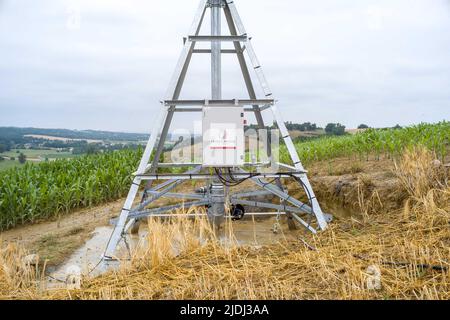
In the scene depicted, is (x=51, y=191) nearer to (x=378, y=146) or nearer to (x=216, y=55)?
(x=216, y=55)

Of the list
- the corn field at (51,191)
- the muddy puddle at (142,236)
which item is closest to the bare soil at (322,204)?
the muddy puddle at (142,236)

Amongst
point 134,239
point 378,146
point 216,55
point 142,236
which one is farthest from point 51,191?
point 378,146

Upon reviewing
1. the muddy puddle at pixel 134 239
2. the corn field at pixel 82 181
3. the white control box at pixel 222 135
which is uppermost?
the white control box at pixel 222 135

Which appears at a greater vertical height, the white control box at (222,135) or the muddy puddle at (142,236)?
the white control box at (222,135)

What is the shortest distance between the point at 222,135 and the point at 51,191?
5.61 m

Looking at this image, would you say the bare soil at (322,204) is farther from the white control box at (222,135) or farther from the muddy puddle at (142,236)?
the white control box at (222,135)

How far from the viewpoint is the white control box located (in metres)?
5.37

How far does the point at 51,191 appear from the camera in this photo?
960cm

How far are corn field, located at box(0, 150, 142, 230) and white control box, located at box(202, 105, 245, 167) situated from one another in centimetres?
540

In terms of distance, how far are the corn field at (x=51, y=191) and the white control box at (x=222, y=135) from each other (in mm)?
5402

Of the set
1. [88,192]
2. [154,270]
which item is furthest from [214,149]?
[88,192]

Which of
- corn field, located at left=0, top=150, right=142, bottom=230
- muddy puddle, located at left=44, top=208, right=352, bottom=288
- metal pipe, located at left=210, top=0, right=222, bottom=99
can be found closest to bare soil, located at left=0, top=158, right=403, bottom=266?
muddy puddle, located at left=44, top=208, right=352, bottom=288

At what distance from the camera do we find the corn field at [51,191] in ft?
30.6
